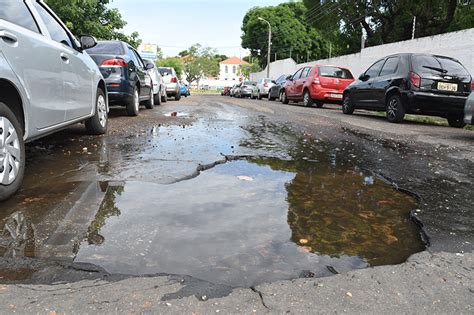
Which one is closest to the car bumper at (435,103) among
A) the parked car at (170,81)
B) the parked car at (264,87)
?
the parked car at (170,81)

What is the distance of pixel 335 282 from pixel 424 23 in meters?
27.3

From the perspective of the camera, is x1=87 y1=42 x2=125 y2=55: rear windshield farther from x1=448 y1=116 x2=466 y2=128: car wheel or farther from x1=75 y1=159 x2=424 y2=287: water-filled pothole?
x1=448 y1=116 x2=466 y2=128: car wheel

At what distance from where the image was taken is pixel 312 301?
204 cm

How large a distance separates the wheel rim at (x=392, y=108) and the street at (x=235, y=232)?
4436 millimetres

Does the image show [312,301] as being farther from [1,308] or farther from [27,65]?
[27,65]

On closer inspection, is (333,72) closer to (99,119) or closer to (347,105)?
(347,105)

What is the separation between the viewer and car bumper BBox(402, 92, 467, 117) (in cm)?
912

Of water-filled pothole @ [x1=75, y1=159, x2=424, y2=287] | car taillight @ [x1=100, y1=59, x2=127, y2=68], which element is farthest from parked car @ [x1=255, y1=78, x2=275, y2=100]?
water-filled pothole @ [x1=75, y1=159, x2=424, y2=287]

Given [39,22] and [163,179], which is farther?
[39,22]

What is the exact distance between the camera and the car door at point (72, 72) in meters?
4.74

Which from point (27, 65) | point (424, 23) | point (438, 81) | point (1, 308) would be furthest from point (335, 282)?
point (424, 23)

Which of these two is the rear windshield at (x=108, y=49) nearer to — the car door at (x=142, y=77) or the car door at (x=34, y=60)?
the car door at (x=142, y=77)

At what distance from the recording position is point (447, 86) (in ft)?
30.1

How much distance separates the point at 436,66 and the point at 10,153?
28.7 feet
